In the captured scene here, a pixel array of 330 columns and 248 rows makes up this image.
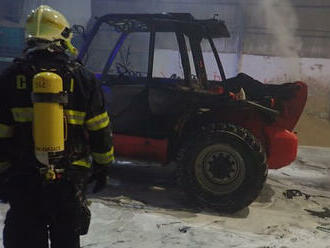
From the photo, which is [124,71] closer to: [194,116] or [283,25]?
[194,116]

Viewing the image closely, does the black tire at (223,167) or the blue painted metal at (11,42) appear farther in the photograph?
the blue painted metal at (11,42)

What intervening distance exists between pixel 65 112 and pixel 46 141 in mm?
210

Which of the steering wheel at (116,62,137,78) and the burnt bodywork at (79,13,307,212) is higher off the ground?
the steering wheel at (116,62,137,78)

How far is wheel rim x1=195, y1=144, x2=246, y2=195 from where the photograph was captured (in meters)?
4.39

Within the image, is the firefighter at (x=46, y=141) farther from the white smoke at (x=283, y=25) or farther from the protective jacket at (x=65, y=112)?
the white smoke at (x=283, y=25)

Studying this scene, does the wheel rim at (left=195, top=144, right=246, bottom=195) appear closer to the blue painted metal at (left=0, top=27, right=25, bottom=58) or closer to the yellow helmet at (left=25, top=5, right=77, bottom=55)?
the yellow helmet at (left=25, top=5, right=77, bottom=55)

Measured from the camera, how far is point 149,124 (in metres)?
4.93

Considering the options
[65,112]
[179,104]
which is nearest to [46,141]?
[65,112]

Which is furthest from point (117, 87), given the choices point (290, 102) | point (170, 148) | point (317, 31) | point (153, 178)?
point (317, 31)

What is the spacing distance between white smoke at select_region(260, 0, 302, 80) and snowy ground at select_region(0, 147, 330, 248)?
27.7 ft

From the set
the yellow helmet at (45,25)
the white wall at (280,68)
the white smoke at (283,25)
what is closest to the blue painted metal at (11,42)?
the white wall at (280,68)

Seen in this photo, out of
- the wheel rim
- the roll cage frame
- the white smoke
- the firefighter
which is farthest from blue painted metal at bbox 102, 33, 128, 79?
the white smoke

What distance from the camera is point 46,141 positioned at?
1.98 meters

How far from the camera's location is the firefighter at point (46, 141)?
6.73 feet
